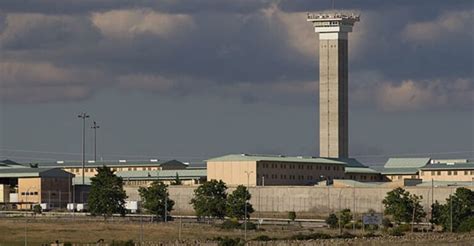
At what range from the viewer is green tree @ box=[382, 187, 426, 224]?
188 metres

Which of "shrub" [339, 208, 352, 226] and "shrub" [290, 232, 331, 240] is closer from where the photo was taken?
"shrub" [290, 232, 331, 240]

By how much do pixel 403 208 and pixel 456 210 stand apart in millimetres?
7609

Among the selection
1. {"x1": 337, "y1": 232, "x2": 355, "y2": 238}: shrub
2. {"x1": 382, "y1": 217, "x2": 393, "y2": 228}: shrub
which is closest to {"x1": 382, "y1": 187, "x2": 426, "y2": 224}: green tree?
{"x1": 382, "y1": 217, "x2": 393, "y2": 228}: shrub

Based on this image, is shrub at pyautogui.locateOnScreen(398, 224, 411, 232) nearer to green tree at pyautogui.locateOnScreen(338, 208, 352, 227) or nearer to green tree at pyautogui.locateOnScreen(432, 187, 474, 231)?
green tree at pyautogui.locateOnScreen(432, 187, 474, 231)

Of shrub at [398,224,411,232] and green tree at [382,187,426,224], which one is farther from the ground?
green tree at [382,187,426,224]

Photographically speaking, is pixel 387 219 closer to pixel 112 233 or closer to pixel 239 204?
pixel 239 204

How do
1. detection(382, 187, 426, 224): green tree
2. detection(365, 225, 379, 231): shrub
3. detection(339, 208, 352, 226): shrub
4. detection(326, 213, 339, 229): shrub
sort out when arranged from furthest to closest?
1. detection(382, 187, 426, 224): green tree
2. detection(339, 208, 352, 226): shrub
3. detection(326, 213, 339, 229): shrub
4. detection(365, 225, 379, 231): shrub

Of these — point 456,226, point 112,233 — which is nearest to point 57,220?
point 112,233

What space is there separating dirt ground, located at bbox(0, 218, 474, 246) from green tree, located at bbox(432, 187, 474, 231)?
16.3 meters

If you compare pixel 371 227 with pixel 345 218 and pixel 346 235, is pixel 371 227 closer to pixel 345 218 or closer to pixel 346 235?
pixel 345 218

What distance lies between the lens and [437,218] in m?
188

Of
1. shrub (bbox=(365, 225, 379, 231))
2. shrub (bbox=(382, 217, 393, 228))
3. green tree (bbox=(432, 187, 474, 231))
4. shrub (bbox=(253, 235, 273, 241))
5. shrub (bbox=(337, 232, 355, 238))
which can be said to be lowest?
shrub (bbox=(253, 235, 273, 241))

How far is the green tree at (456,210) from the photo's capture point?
179250mm

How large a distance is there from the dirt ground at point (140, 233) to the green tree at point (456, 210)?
16322 millimetres
